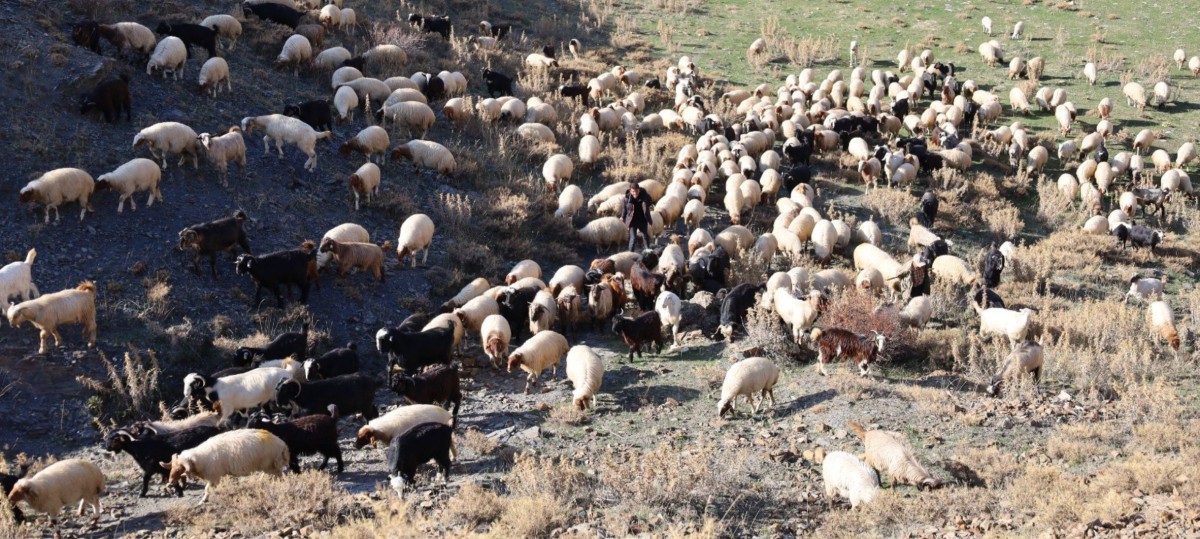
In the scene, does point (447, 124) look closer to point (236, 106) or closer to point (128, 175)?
point (236, 106)

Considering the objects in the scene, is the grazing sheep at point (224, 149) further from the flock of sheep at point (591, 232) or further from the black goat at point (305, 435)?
the black goat at point (305, 435)

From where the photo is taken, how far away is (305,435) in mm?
10297

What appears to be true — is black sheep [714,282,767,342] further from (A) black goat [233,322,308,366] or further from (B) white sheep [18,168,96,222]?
(B) white sheep [18,168,96,222]

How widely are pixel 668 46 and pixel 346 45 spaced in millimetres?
10785

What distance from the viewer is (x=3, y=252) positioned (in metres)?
13.6

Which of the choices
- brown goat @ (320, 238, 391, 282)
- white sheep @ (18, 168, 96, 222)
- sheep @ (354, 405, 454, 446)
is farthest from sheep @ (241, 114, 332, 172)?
sheep @ (354, 405, 454, 446)

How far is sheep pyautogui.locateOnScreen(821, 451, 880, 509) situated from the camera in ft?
30.9

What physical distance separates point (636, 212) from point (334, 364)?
6792 mm

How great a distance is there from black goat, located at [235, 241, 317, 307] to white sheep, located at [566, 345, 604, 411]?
410 centimetres

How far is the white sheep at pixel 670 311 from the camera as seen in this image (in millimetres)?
14305

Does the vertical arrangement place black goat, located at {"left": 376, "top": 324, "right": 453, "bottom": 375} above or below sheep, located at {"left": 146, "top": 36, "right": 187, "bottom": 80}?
below

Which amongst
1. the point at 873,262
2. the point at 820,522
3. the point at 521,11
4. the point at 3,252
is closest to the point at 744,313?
the point at 873,262

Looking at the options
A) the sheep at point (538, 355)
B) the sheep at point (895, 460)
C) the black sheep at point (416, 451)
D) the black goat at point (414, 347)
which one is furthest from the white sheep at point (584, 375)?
the sheep at point (895, 460)

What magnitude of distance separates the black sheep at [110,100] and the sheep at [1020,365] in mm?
13962
